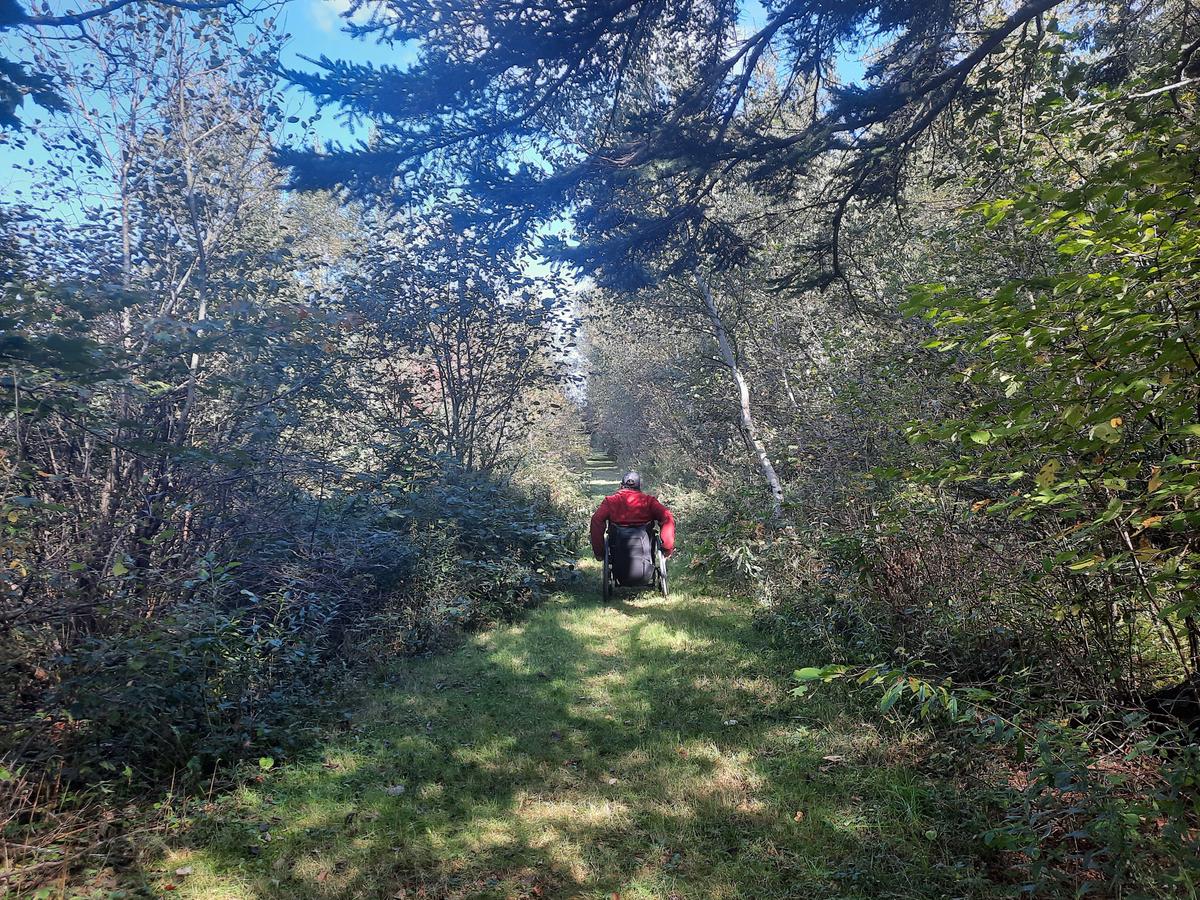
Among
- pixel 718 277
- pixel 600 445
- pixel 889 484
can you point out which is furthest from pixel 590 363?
pixel 889 484

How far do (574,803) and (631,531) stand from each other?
4.46 metres

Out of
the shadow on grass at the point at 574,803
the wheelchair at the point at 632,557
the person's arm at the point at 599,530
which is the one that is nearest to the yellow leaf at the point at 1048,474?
the shadow on grass at the point at 574,803

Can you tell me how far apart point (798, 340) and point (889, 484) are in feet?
18.6

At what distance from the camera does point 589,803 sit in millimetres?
3697

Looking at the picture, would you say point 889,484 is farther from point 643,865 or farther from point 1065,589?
point 643,865

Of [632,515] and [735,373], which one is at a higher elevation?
[735,373]

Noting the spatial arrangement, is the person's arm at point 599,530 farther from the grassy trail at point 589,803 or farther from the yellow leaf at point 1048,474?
the yellow leaf at point 1048,474

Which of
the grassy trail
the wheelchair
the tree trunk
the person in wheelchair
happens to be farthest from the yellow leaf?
the tree trunk

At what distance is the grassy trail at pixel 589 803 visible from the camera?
2.97 m

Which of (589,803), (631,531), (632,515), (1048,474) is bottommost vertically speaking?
(589,803)

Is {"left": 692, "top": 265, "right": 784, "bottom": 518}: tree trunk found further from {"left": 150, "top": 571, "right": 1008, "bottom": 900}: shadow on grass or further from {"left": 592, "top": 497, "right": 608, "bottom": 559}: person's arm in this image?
{"left": 150, "top": 571, "right": 1008, "bottom": 900}: shadow on grass

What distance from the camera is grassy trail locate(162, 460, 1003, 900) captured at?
2.97 meters

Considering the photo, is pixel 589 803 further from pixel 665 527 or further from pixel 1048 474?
pixel 665 527

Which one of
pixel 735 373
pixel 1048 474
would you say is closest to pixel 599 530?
pixel 735 373
